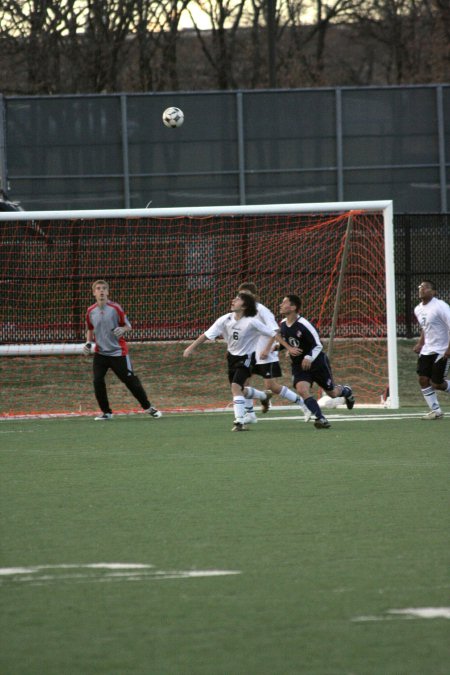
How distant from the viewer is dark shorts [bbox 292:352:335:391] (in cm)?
1291

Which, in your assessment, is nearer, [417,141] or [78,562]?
[78,562]

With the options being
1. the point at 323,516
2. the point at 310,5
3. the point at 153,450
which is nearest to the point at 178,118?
the point at 153,450

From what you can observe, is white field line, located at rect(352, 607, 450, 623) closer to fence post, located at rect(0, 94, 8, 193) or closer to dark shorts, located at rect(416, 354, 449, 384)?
dark shorts, located at rect(416, 354, 449, 384)

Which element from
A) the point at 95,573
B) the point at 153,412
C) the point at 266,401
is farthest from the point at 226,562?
the point at 266,401

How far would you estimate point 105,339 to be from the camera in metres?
14.5

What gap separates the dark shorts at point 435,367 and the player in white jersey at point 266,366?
5.13ft

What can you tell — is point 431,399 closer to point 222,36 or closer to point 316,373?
point 316,373

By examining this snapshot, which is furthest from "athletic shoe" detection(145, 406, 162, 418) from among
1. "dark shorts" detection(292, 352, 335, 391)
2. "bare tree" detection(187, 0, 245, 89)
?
"bare tree" detection(187, 0, 245, 89)

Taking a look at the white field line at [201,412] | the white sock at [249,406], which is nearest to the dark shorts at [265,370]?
the white sock at [249,406]

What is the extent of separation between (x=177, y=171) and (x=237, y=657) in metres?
25.6

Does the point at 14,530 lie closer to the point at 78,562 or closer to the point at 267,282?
the point at 78,562

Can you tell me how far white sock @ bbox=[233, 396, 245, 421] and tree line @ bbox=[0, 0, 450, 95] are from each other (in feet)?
60.4

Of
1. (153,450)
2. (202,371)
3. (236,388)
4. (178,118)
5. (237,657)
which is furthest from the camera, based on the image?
(202,371)

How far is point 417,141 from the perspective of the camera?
2983 centimetres
